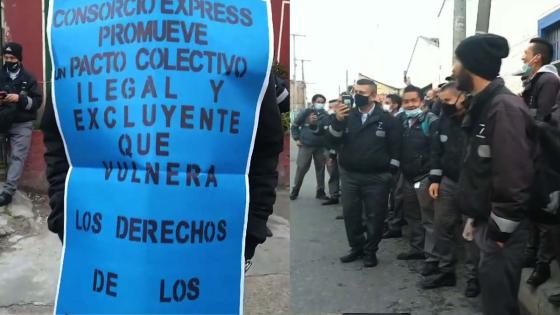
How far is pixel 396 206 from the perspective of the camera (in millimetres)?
2740

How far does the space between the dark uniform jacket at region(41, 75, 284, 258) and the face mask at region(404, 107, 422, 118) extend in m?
1.07

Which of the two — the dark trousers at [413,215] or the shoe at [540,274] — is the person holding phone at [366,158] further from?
the shoe at [540,274]

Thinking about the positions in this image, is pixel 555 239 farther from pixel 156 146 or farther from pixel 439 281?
pixel 156 146

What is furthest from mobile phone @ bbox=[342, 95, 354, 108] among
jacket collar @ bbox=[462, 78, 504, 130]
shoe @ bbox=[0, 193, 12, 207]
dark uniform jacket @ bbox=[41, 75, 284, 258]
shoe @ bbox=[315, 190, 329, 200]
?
shoe @ bbox=[0, 193, 12, 207]

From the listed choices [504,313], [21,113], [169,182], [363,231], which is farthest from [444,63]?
[21,113]

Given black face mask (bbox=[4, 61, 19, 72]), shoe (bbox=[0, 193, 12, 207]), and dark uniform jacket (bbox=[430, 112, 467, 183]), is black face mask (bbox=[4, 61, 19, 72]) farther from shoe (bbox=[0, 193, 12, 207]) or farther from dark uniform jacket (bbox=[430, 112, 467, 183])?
dark uniform jacket (bbox=[430, 112, 467, 183])

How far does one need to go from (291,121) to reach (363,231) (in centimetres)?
65

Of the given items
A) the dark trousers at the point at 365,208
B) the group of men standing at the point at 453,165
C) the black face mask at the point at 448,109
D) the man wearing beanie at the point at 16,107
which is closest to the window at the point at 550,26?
the group of men standing at the point at 453,165

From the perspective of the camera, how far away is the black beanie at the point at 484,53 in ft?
7.17

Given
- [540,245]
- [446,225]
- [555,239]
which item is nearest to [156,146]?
[446,225]

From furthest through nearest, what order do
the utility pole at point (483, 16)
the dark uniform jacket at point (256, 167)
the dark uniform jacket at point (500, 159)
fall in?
the utility pole at point (483, 16)
the dark uniform jacket at point (500, 159)
the dark uniform jacket at point (256, 167)

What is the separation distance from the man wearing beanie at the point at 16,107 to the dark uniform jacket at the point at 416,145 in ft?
10.9

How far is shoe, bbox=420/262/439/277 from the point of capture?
98.7 inches

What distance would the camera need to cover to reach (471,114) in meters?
2.28
